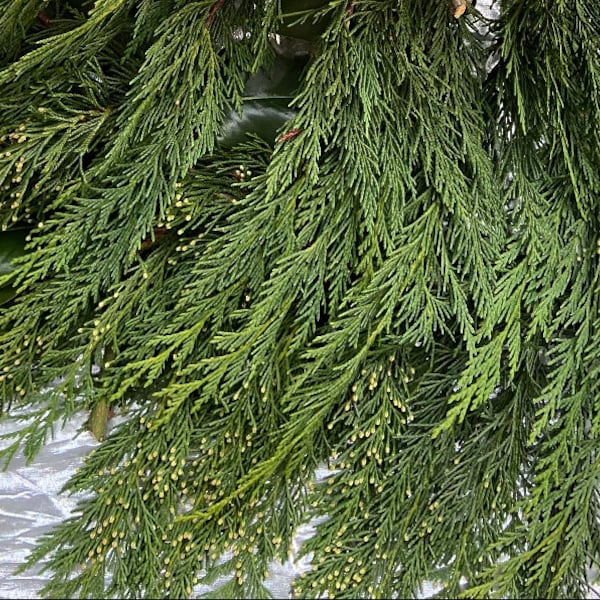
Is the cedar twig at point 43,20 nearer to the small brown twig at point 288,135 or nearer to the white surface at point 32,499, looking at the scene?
the small brown twig at point 288,135

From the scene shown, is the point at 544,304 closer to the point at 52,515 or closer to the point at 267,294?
the point at 267,294

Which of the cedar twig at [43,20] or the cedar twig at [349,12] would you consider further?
the cedar twig at [43,20]

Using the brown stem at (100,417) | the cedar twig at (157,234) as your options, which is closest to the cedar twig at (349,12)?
the cedar twig at (157,234)

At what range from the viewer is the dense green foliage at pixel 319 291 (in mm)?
891

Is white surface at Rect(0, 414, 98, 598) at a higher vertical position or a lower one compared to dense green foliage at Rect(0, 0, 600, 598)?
lower

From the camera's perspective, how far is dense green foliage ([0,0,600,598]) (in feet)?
2.92

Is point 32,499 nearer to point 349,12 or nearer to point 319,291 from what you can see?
point 319,291

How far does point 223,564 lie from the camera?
92cm

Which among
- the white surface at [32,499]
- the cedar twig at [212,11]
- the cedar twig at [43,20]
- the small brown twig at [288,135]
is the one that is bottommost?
the white surface at [32,499]

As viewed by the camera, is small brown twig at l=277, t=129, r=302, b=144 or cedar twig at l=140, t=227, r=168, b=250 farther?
cedar twig at l=140, t=227, r=168, b=250

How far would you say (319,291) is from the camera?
0.91 metres

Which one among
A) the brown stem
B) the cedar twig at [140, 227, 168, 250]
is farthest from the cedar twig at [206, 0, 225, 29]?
the brown stem

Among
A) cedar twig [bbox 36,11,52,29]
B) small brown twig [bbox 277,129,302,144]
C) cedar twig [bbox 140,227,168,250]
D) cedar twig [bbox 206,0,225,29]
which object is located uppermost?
cedar twig [bbox 206,0,225,29]

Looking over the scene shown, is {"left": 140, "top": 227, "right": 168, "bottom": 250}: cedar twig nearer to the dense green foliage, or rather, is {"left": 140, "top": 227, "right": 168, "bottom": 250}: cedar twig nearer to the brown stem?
the dense green foliage
